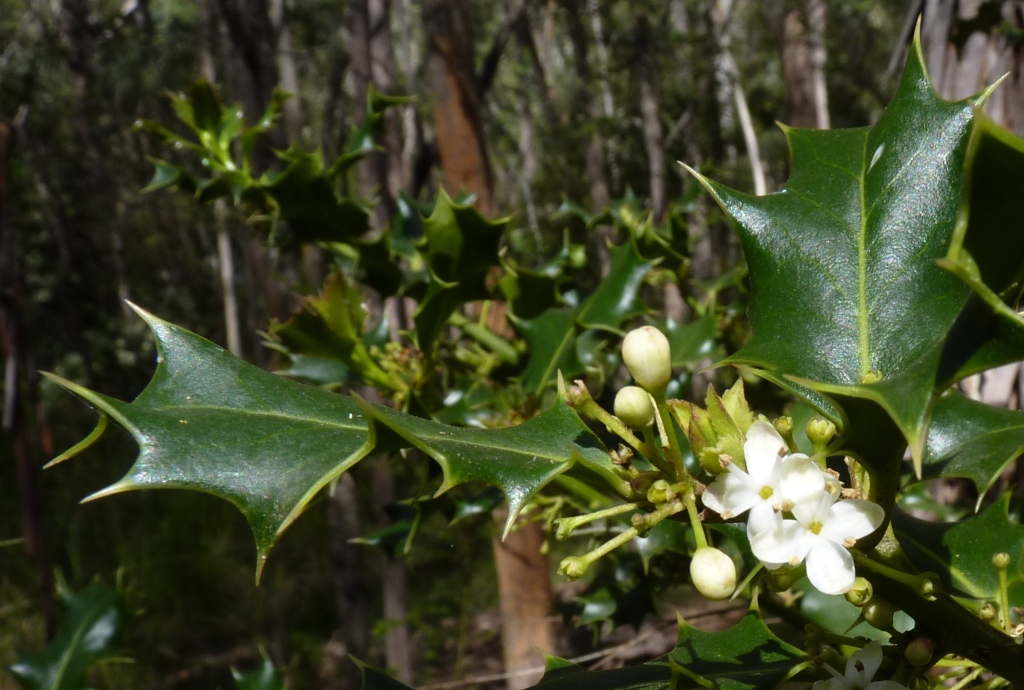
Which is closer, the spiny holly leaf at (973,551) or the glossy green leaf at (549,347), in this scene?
the spiny holly leaf at (973,551)

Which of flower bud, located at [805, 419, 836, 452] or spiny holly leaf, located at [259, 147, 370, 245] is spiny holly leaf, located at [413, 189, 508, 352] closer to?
spiny holly leaf, located at [259, 147, 370, 245]

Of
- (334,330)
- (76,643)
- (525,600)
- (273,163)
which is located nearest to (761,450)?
(334,330)

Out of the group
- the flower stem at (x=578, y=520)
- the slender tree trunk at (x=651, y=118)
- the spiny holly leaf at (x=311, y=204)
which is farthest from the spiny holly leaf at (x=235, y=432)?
the slender tree trunk at (x=651, y=118)

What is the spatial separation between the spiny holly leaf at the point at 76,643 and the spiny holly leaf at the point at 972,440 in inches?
59.4

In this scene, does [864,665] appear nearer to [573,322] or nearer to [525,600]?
[573,322]

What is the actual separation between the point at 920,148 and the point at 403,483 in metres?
6.21

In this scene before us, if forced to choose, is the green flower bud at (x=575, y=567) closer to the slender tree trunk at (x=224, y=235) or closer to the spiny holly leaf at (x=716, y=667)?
the spiny holly leaf at (x=716, y=667)

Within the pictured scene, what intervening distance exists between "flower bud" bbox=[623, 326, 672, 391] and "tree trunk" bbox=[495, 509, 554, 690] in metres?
1.25

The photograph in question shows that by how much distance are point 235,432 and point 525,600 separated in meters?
1.41

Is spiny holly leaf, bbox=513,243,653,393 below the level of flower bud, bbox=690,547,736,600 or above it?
below

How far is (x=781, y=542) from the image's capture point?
557 millimetres

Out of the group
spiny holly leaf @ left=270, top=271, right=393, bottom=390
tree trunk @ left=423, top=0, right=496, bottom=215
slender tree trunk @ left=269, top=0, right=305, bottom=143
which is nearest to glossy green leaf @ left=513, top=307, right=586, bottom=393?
spiny holly leaf @ left=270, top=271, right=393, bottom=390

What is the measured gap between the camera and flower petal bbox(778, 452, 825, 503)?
548mm

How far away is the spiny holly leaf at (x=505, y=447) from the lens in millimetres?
545
